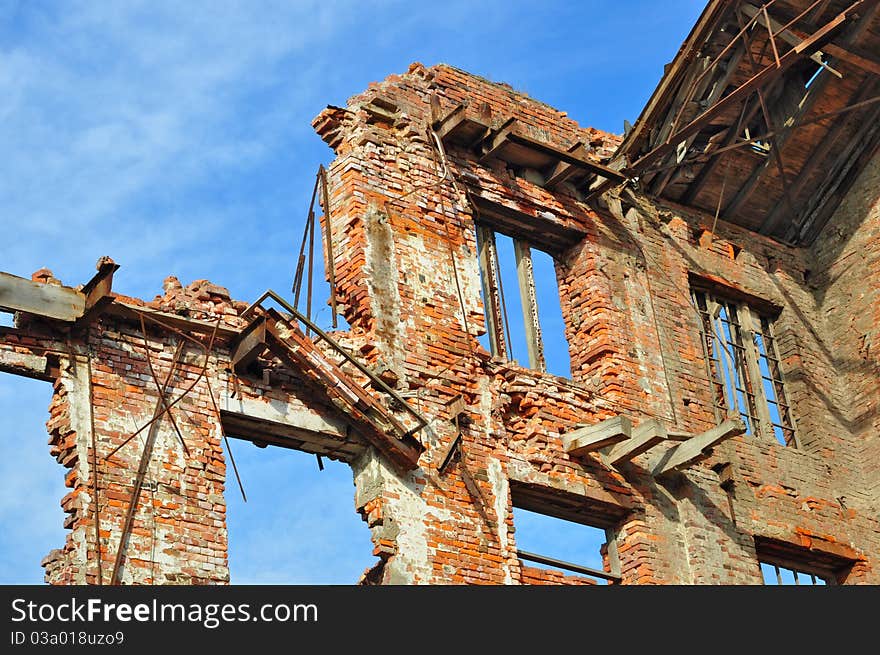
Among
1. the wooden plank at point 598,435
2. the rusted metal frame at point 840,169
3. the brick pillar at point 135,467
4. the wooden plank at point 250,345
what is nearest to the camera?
the brick pillar at point 135,467

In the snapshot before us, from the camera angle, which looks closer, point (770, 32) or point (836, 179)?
point (770, 32)

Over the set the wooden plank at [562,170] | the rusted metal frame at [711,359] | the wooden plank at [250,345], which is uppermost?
the wooden plank at [562,170]

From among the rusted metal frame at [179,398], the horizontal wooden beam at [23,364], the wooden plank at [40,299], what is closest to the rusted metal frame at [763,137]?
the rusted metal frame at [179,398]

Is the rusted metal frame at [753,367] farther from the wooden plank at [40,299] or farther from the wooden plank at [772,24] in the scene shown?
the wooden plank at [40,299]

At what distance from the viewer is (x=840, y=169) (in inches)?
717

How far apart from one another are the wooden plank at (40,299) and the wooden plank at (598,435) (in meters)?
4.79

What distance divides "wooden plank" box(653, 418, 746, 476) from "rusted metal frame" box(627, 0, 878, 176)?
10.5ft

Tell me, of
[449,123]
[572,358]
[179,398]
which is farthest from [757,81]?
[179,398]

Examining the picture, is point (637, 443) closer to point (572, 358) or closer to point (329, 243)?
point (572, 358)

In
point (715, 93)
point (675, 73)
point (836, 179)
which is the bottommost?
point (836, 179)

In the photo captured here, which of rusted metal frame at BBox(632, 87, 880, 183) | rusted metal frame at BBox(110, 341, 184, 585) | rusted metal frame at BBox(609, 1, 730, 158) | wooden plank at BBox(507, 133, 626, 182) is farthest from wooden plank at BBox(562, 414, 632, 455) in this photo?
rusted metal frame at BBox(110, 341, 184, 585)

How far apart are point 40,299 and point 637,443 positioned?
560cm

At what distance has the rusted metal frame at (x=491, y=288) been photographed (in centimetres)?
1525

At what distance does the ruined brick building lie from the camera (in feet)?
39.9
